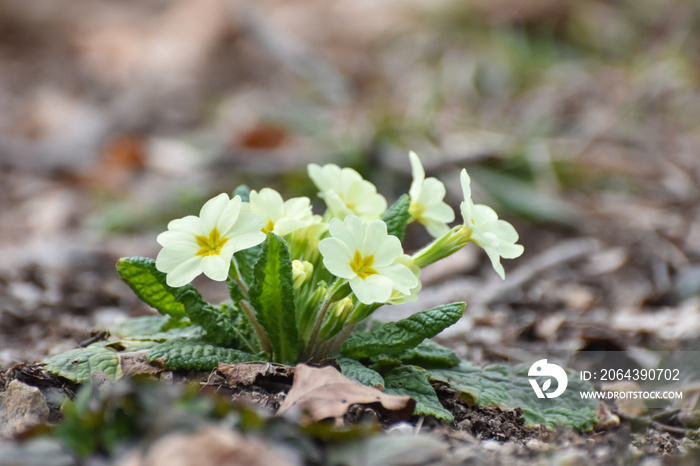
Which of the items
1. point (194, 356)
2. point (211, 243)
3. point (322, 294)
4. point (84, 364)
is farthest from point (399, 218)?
point (84, 364)

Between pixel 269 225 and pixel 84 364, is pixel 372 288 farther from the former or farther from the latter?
pixel 84 364

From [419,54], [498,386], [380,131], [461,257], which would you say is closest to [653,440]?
[498,386]

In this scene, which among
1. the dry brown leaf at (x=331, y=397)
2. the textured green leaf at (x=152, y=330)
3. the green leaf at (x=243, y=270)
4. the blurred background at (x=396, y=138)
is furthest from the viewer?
the blurred background at (x=396, y=138)

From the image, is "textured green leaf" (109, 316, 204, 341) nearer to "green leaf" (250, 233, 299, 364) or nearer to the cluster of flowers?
"green leaf" (250, 233, 299, 364)

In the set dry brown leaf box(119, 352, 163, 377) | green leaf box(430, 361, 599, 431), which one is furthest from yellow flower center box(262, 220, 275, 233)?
green leaf box(430, 361, 599, 431)

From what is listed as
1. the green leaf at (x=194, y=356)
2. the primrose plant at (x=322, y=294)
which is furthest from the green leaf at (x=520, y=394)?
the green leaf at (x=194, y=356)

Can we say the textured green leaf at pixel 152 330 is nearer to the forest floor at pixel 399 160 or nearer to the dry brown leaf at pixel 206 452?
the forest floor at pixel 399 160
